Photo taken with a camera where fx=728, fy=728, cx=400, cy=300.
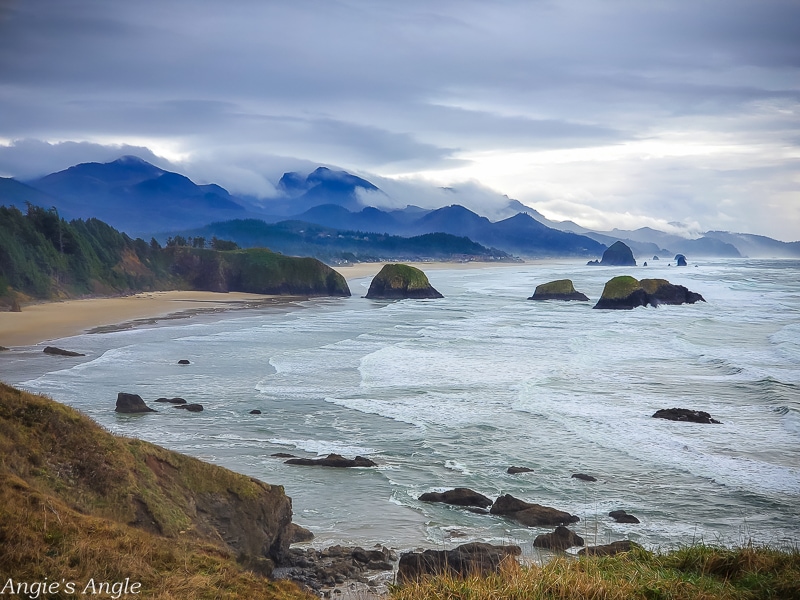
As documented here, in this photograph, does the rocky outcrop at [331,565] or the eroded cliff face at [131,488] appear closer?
the eroded cliff face at [131,488]

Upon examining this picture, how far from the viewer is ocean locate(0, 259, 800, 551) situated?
1280cm

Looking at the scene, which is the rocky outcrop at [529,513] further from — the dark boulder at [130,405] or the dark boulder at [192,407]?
the dark boulder at [130,405]

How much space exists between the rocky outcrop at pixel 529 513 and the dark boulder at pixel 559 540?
34.5 inches

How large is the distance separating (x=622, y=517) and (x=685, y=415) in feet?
24.6

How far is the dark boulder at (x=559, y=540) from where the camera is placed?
11062 millimetres

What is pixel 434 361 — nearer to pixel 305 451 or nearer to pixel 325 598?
pixel 305 451

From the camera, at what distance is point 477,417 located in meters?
19.7

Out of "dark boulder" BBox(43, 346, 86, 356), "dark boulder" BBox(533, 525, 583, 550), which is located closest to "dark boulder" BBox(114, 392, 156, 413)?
"dark boulder" BBox(43, 346, 86, 356)

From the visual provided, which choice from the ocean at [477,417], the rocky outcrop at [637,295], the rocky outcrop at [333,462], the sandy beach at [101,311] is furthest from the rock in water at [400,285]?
the rocky outcrop at [333,462]

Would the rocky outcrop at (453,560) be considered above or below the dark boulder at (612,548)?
above

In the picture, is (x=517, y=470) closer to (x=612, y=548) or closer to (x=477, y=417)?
(x=477, y=417)

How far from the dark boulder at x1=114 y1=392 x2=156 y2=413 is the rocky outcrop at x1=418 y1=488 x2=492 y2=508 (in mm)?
9362

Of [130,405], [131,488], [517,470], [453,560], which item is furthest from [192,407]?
[453,560]

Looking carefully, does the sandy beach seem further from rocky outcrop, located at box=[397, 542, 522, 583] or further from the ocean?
rocky outcrop, located at box=[397, 542, 522, 583]
